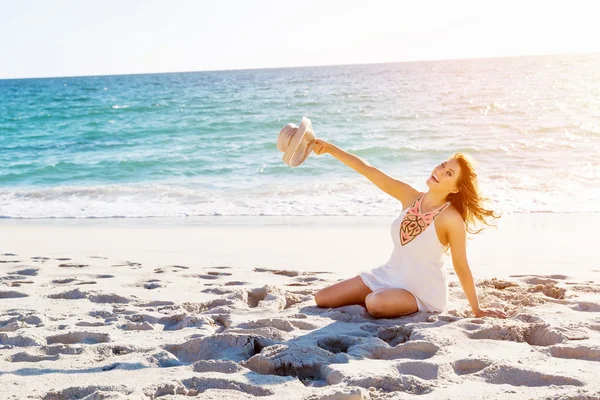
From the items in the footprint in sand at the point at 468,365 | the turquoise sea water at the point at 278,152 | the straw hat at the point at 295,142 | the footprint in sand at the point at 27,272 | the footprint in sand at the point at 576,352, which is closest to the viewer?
the footprint in sand at the point at 468,365

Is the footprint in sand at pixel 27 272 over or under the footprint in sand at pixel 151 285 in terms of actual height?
under

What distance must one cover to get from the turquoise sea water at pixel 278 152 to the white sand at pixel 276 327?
2804 mm

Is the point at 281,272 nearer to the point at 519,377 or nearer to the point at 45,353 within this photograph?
the point at 45,353

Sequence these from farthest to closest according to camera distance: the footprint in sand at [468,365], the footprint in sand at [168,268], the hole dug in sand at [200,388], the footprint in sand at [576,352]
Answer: the footprint in sand at [168,268] < the footprint in sand at [576,352] < the footprint in sand at [468,365] < the hole dug in sand at [200,388]

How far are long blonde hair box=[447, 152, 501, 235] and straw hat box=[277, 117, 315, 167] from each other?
974 mm

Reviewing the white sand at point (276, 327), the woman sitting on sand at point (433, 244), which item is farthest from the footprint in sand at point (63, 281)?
the woman sitting on sand at point (433, 244)

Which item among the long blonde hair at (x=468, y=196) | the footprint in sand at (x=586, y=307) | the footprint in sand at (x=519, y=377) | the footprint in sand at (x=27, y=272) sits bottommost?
the footprint in sand at (x=27, y=272)

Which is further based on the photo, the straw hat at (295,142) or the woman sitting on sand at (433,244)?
the straw hat at (295,142)

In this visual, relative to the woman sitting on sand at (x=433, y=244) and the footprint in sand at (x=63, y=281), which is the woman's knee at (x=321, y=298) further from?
the footprint in sand at (x=63, y=281)

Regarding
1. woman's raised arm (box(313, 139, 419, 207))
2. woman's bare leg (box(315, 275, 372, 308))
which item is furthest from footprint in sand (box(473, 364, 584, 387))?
woman's raised arm (box(313, 139, 419, 207))

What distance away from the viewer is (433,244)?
4199mm

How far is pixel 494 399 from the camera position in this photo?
2.75m

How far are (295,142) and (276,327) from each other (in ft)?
3.99

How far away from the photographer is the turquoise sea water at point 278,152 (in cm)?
1017
